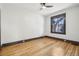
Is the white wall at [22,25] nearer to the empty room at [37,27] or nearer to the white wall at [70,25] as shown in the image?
the empty room at [37,27]

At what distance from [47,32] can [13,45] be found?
1.84 feet

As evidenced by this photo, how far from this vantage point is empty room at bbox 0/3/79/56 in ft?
2.77

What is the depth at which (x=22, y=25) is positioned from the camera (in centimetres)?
106

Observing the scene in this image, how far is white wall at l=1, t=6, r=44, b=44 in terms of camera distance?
90cm

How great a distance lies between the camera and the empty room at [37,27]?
845mm

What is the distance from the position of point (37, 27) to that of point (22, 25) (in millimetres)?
Answer: 262

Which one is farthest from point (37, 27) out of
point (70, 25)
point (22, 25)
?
point (70, 25)

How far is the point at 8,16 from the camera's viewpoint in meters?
0.86

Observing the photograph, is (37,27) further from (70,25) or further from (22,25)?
(70,25)

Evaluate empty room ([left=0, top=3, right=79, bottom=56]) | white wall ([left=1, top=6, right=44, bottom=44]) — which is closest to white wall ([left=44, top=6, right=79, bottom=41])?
empty room ([left=0, top=3, right=79, bottom=56])


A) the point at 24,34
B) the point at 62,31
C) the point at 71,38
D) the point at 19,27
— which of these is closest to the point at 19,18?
the point at 19,27

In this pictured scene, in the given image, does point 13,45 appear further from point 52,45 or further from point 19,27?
point 52,45

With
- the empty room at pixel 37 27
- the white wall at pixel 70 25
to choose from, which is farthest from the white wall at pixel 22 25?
the white wall at pixel 70 25

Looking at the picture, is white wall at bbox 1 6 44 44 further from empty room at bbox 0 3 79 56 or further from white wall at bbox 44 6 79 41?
white wall at bbox 44 6 79 41
